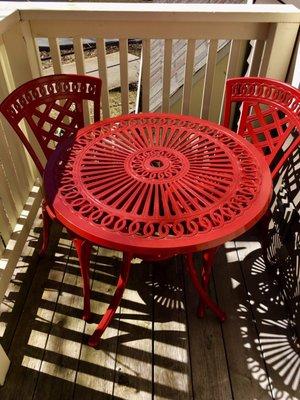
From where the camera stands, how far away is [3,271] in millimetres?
1915

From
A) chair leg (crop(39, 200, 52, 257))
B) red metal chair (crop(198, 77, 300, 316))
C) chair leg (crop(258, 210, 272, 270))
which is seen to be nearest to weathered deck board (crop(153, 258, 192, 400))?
red metal chair (crop(198, 77, 300, 316))

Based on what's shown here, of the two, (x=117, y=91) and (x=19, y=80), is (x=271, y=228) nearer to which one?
(x=19, y=80)

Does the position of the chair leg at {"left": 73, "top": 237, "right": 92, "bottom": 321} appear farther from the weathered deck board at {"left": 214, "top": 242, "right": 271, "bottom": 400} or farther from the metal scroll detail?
the weathered deck board at {"left": 214, "top": 242, "right": 271, "bottom": 400}

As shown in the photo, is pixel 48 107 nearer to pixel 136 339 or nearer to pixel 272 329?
pixel 136 339

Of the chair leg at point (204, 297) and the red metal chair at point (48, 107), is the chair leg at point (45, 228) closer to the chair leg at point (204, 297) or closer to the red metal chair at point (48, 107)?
the red metal chair at point (48, 107)

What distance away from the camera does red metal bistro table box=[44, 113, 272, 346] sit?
1.35 meters

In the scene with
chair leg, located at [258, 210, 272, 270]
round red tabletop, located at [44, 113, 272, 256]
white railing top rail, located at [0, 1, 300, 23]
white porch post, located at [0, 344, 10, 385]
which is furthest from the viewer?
chair leg, located at [258, 210, 272, 270]

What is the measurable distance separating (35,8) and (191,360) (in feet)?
6.67

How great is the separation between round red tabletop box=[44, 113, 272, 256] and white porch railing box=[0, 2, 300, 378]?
0.54m

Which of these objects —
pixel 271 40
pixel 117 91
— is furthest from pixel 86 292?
pixel 117 91

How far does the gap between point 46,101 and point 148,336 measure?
53.8 inches

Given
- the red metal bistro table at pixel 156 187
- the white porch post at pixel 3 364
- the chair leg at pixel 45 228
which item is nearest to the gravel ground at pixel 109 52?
the chair leg at pixel 45 228

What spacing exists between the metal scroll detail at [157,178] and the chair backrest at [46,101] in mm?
260

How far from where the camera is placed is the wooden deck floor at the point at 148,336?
5.45 feet
